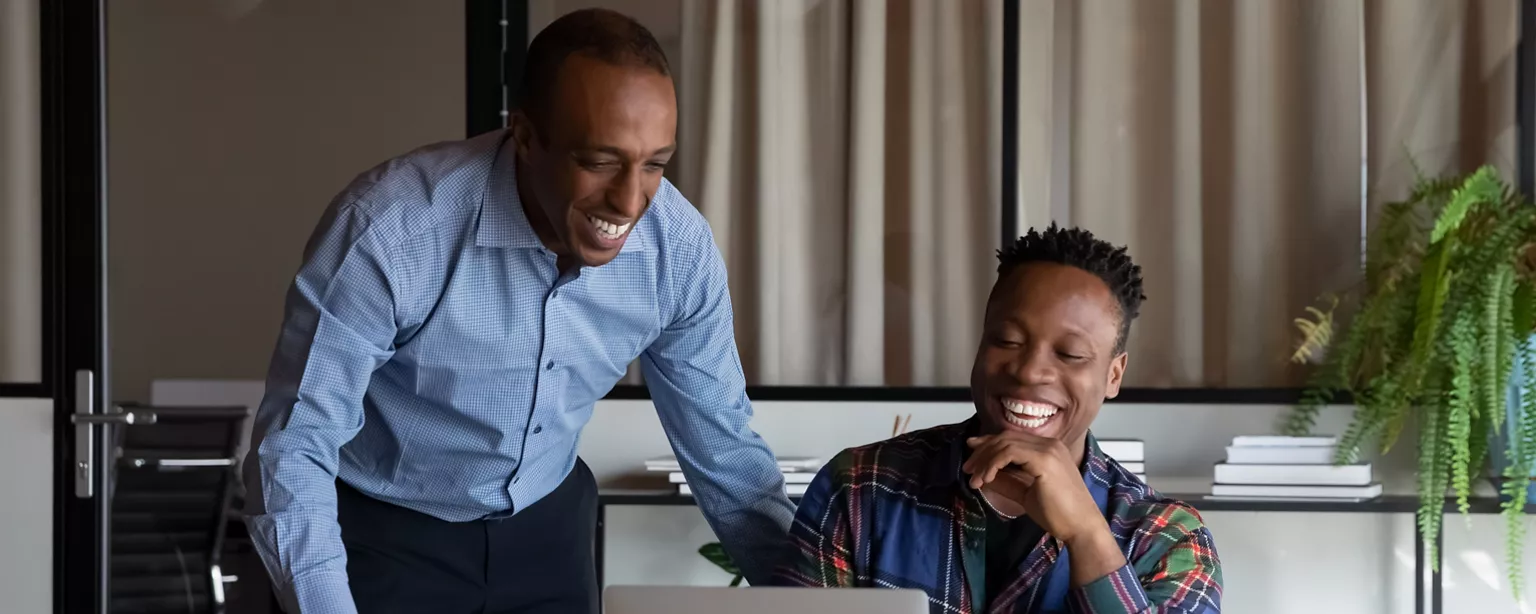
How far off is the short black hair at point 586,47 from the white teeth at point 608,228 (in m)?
0.15

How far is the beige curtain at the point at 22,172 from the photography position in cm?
347

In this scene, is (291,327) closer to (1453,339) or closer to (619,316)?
(619,316)

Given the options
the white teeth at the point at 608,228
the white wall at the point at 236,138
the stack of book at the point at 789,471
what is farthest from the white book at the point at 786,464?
the white teeth at the point at 608,228

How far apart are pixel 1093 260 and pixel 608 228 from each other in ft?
1.89

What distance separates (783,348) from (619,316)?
5.16 ft

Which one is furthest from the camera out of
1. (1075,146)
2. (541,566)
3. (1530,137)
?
(1075,146)

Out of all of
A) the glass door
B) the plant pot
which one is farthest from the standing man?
the glass door

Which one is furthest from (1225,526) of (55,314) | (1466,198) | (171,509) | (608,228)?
(55,314)

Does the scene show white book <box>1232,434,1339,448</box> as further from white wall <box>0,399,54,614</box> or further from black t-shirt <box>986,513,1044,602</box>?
white wall <box>0,399,54,614</box>

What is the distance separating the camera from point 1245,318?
10.7 feet

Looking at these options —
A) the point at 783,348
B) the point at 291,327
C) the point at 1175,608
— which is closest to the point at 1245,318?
the point at 783,348

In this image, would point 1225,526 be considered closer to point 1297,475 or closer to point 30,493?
point 1297,475

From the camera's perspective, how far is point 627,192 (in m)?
1.51

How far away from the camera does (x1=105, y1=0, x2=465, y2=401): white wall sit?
3.53 metres
